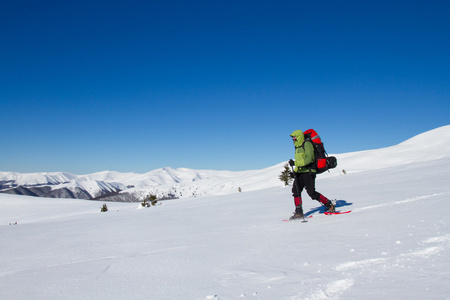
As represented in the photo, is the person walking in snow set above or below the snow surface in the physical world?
above

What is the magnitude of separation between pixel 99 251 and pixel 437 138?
136 feet

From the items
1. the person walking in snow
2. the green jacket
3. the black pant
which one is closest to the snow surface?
the person walking in snow

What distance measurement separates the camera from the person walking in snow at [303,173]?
18.0 feet

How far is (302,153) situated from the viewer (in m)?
5.53

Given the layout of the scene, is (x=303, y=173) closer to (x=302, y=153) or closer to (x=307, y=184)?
(x=307, y=184)

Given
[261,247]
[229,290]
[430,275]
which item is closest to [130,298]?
[229,290]

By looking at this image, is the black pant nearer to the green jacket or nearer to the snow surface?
the green jacket

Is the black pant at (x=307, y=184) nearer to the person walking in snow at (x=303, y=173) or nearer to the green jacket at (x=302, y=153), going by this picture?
the person walking in snow at (x=303, y=173)

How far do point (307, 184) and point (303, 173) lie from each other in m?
0.23

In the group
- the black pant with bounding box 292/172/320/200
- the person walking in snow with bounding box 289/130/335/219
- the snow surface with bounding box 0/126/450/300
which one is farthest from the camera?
the black pant with bounding box 292/172/320/200

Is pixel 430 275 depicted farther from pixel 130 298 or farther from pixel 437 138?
pixel 437 138

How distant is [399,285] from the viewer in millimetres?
1817

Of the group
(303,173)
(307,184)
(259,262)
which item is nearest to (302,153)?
(303,173)

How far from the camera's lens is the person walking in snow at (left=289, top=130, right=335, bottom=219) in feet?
18.0
